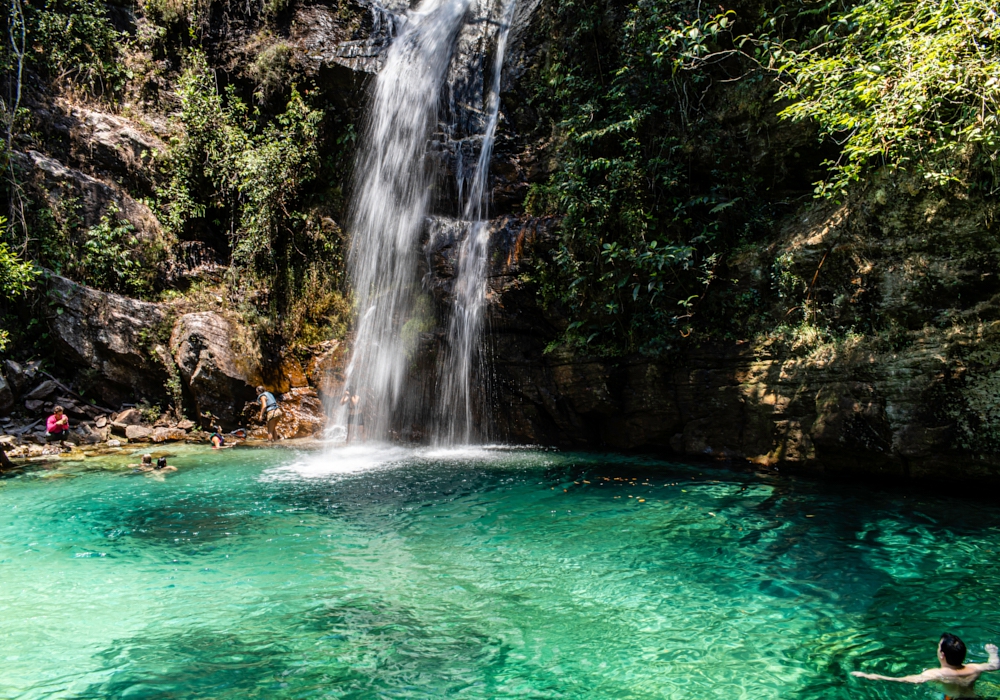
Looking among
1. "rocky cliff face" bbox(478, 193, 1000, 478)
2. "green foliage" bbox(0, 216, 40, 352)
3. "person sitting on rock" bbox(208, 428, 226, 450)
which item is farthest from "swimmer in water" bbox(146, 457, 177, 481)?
"rocky cliff face" bbox(478, 193, 1000, 478)

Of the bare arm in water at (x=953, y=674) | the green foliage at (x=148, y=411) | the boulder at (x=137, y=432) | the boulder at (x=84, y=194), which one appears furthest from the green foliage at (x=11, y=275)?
the bare arm in water at (x=953, y=674)

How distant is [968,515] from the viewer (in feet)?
20.1

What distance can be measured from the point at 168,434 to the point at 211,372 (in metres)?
1.45

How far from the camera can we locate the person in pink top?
34.1 ft

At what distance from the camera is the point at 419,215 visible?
12508mm

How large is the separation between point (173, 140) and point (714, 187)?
503 inches

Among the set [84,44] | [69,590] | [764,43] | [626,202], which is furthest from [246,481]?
[84,44]

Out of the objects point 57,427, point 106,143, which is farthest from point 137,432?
point 106,143

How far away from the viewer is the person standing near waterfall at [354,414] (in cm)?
1188

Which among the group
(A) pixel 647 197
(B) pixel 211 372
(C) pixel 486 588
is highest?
(A) pixel 647 197

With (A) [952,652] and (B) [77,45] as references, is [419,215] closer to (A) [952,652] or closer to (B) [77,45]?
(B) [77,45]

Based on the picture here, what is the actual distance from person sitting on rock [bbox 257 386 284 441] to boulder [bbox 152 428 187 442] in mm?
1502

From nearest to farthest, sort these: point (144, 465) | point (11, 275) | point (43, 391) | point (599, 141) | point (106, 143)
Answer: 1. point (144, 465)
2. point (599, 141)
3. point (11, 275)
4. point (43, 391)
5. point (106, 143)

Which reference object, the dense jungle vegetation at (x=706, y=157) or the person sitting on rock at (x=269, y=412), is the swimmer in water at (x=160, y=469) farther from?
the dense jungle vegetation at (x=706, y=157)
